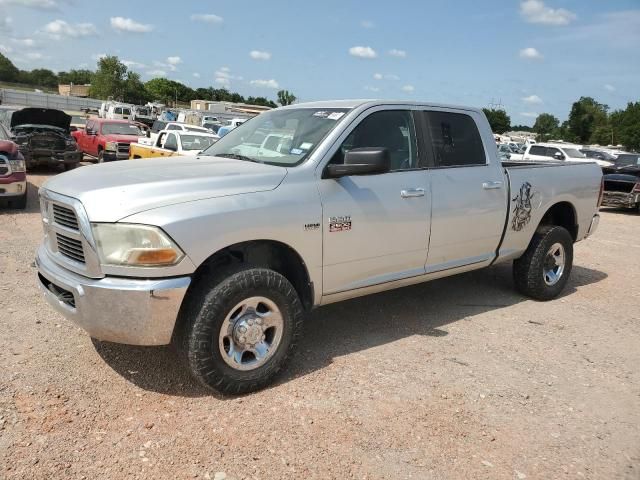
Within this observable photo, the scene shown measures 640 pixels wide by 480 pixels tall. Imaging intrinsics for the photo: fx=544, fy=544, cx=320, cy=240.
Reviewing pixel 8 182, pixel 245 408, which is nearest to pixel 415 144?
A: pixel 245 408

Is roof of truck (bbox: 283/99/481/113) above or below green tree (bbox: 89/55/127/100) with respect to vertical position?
below

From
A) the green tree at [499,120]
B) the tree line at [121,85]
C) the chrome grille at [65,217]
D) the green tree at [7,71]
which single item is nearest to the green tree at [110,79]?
the tree line at [121,85]

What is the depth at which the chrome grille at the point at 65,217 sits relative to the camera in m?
3.32

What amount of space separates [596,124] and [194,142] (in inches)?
3933

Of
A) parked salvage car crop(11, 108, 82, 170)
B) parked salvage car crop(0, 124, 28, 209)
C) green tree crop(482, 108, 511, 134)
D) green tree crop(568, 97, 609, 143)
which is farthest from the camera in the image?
green tree crop(482, 108, 511, 134)

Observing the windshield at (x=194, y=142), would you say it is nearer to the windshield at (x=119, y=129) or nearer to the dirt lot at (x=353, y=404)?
the windshield at (x=119, y=129)

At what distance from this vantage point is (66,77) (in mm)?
138375

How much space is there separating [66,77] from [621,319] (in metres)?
155

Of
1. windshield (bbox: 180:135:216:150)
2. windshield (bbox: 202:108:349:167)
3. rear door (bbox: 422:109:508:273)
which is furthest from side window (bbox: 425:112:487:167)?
windshield (bbox: 180:135:216:150)

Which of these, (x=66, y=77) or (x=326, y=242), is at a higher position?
(x=66, y=77)

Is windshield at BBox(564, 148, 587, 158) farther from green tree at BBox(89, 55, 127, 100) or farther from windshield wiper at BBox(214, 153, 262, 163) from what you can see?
green tree at BBox(89, 55, 127, 100)

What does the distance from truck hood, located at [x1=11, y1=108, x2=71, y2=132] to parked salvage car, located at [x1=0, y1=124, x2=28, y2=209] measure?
6.67 m

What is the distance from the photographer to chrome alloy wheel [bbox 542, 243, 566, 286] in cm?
595

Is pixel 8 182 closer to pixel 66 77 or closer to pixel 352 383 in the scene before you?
pixel 352 383
